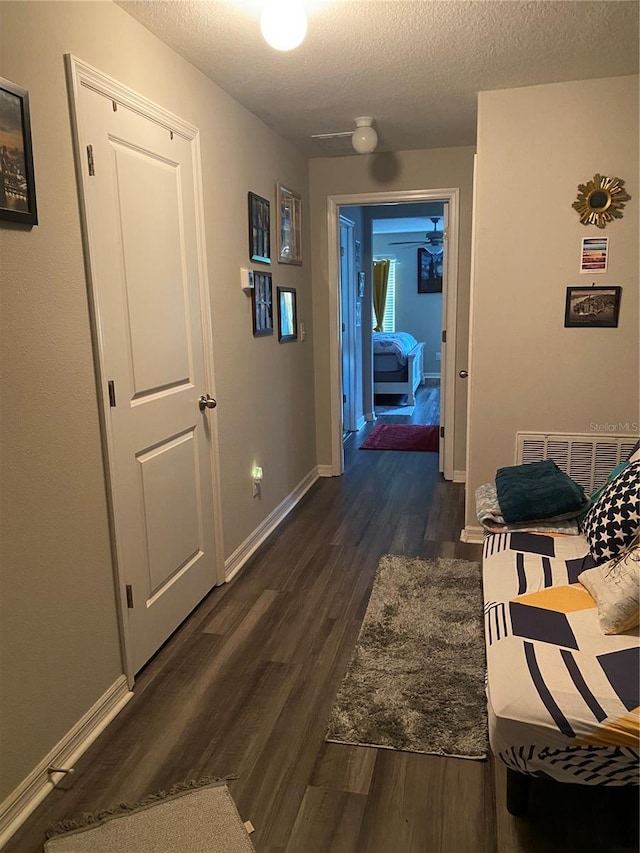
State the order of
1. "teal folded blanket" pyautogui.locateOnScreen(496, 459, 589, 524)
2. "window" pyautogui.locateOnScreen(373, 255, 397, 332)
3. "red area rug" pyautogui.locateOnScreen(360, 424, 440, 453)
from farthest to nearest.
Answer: "window" pyautogui.locateOnScreen(373, 255, 397, 332) < "red area rug" pyautogui.locateOnScreen(360, 424, 440, 453) < "teal folded blanket" pyautogui.locateOnScreen(496, 459, 589, 524)

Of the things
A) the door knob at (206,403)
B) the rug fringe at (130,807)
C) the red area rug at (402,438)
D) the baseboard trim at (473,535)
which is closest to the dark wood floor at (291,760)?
the rug fringe at (130,807)

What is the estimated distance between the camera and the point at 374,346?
7555mm

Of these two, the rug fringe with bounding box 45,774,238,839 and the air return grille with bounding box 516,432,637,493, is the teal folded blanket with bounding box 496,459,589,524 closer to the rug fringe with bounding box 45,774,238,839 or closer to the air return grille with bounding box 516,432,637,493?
the air return grille with bounding box 516,432,637,493

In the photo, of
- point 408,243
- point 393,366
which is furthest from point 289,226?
point 408,243

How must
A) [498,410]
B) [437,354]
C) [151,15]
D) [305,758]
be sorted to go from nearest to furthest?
[305,758] < [151,15] < [498,410] < [437,354]

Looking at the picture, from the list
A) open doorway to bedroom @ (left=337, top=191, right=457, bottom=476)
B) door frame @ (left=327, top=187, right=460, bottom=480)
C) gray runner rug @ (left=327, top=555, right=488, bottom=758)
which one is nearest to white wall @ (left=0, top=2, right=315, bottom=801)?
gray runner rug @ (left=327, top=555, right=488, bottom=758)

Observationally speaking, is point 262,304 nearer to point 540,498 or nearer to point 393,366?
point 540,498

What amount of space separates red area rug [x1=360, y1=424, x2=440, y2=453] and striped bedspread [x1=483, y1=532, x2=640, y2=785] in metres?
3.63

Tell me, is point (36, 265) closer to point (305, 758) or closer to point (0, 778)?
point (0, 778)

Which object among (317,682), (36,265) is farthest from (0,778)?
(36,265)

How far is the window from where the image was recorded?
972cm

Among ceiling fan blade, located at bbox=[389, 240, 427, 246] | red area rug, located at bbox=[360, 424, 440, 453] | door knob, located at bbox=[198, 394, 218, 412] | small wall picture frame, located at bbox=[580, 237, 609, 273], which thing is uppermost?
ceiling fan blade, located at bbox=[389, 240, 427, 246]

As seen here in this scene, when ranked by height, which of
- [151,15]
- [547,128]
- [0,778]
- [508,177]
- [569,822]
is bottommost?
[569,822]

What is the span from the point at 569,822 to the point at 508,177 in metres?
2.70
